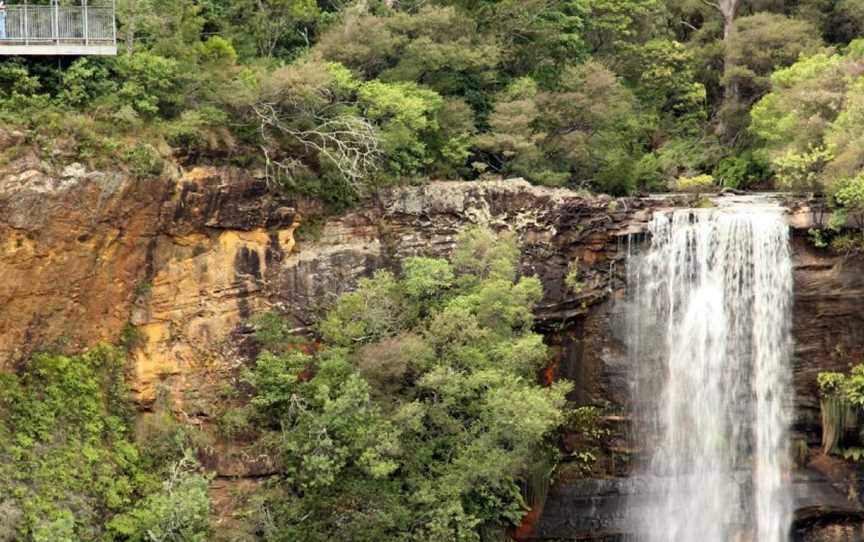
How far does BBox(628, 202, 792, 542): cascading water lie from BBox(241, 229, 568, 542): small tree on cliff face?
2.67 metres

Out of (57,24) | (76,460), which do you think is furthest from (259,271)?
(57,24)

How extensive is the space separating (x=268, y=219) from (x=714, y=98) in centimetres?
1659

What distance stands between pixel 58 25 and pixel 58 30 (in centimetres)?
13

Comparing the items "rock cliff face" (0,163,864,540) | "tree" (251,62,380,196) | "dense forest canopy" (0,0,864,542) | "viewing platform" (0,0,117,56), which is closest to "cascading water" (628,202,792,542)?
"rock cliff face" (0,163,864,540)

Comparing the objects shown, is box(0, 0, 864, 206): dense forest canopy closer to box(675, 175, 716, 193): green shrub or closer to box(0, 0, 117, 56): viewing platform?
box(675, 175, 716, 193): green shrub

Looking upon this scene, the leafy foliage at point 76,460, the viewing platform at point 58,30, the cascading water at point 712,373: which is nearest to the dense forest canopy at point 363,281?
the leafy foliage at point 76,460

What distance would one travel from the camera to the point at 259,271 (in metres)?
31.3

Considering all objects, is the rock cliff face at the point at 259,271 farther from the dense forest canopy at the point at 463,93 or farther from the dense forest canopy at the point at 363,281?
the dense forest canopy at the point at 463,93

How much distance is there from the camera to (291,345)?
3127cm

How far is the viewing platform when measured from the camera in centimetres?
2988

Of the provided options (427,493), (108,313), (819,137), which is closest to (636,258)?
(819,137)

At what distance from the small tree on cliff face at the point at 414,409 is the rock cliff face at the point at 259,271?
3.85 feet

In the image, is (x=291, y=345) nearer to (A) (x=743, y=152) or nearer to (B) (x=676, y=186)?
(B) (x=676, y=186)

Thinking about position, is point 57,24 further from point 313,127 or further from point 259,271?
point 259,271
